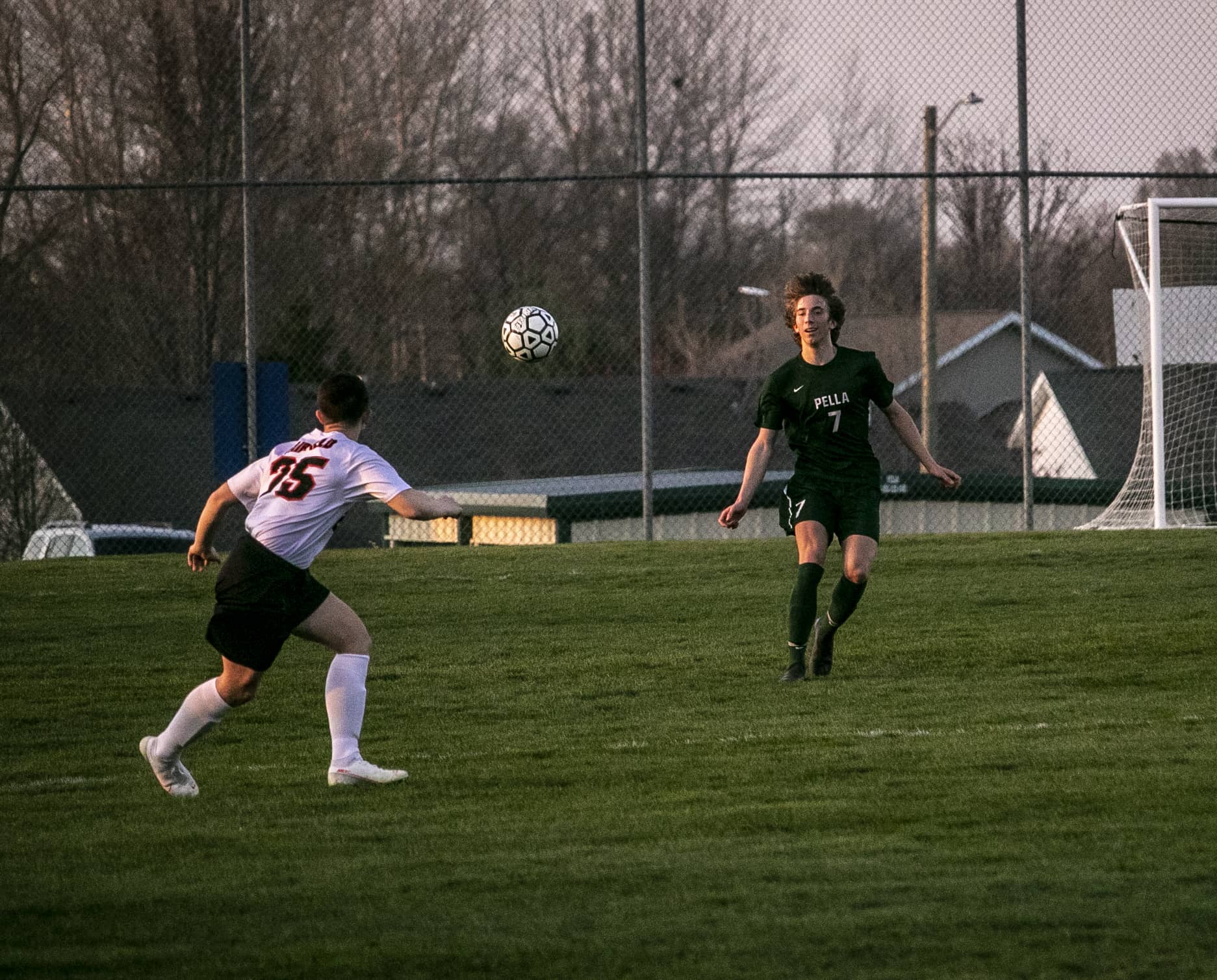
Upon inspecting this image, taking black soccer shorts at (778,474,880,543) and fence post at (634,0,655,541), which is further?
fence post at (634,0,655,541)

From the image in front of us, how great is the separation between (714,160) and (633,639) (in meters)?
14.8

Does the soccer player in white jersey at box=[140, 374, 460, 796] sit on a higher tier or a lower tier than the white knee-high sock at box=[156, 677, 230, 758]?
higher

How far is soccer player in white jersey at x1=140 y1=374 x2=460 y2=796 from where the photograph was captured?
594cm

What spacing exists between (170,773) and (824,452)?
12.5ft

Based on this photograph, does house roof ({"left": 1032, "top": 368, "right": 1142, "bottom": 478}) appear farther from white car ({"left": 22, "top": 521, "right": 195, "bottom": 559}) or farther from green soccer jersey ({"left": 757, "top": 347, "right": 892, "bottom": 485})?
green soccer jersey ({"left": 757, "top": 347, "right": 892, "bottom": 485})

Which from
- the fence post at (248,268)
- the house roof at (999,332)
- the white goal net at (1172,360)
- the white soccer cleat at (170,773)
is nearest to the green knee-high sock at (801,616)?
the white soccer cleat at (170,773)

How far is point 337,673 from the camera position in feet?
20.0

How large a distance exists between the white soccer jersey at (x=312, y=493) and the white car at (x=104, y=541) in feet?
45.9

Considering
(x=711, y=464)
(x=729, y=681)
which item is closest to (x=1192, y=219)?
(x=729, y=681)

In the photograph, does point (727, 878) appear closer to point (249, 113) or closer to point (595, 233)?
point (249, 113)

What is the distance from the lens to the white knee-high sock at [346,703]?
601 cm

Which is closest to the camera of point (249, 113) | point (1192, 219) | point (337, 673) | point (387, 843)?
point (387, 843)

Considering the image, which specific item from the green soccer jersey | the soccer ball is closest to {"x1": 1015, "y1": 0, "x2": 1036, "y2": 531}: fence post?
the soccer ball

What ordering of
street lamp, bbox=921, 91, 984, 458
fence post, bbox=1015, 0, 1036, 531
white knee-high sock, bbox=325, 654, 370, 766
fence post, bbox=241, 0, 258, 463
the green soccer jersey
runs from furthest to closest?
street lamp, bbox=921, 91, 984, 458 < fence post, bbox=1015, 0, 1036, 531 < fence post, bbox=241, 0, 258, 463 < the green soccer jersey < white knee-high sock, bbox=325, 654, 370, 766
